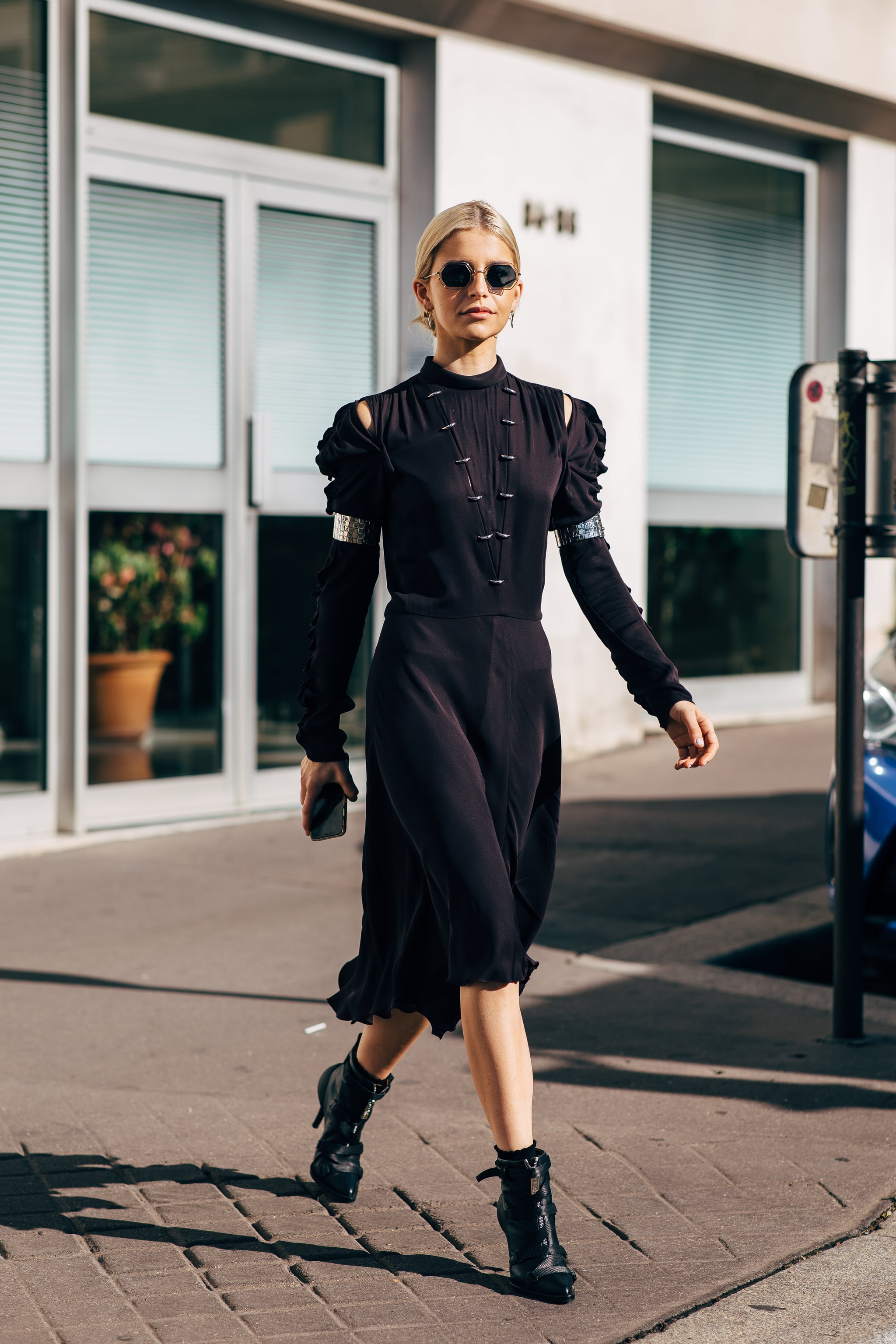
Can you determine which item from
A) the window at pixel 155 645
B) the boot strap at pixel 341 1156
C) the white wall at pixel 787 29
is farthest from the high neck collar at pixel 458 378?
the white wall at pixel 787 29

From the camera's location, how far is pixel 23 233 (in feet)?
25.1

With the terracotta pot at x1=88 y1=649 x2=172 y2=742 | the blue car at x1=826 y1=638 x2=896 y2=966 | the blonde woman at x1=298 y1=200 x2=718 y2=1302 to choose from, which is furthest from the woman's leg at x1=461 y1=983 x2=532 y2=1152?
the terracotta pot at x1=88 y1=649 x2=172 y2=742

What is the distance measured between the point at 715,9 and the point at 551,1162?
847 centimetres

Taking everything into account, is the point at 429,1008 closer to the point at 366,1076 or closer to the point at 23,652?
the point at 366,1076

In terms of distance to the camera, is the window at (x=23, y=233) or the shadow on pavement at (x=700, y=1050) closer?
the shadow on pavement at (x=700, y=1050)

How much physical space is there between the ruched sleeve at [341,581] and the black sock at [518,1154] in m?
0.83

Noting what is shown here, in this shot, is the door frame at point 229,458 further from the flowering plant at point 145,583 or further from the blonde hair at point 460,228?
the blonde hair at point 460,228

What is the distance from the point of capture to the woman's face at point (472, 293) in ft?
10.6

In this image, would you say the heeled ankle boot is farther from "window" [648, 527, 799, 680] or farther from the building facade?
"window" [648, 527, 799, 680]

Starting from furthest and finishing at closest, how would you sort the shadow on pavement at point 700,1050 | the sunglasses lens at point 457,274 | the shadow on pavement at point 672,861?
the shadow on pavement at point 672,861
the shadow on pavement at point 700,1050
the sunglasses lens at point 457,274

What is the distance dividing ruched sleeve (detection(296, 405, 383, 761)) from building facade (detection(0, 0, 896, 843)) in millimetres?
4632

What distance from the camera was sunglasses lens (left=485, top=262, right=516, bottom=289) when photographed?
3.23m

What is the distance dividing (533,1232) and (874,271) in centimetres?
1054

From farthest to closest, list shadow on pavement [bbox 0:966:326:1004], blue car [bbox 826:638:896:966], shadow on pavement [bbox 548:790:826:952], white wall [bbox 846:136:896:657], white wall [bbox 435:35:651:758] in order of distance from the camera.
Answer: white wall [bbox 846:136:896:657] < white wall [bbox 435:35:651:758] < shadow on pavement [bbox 548:790:826:952] < shadow on pavement [bbox 0:966:326:1004] < blue car [bbox 826:638:896:966]
